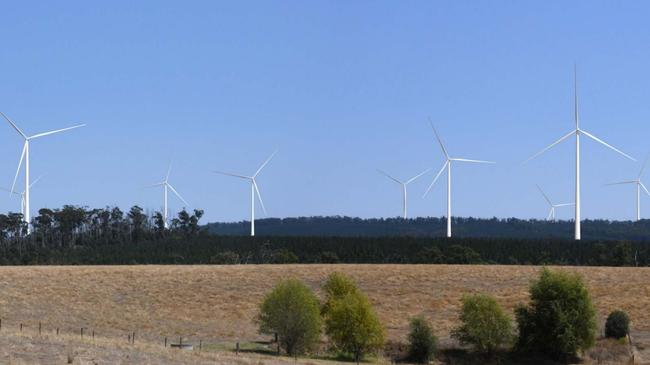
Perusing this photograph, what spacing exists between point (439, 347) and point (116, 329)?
23.5 m

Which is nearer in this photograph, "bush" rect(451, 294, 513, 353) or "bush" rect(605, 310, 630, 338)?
"bush" rect(451, 294, 513, 353)

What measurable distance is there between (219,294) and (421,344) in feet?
106

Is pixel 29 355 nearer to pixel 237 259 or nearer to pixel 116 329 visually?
pixel 116 329

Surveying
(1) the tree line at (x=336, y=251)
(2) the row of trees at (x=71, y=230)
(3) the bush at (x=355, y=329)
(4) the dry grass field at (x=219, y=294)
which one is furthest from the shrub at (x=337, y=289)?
(2) the row of trees at (x=71, y=230)

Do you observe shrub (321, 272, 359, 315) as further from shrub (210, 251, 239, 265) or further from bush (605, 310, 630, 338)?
shrub (210, 251, 239, 265)

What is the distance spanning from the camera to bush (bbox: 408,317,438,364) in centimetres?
6372

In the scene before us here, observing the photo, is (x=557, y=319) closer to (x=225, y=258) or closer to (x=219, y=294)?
(x=219, y=294)

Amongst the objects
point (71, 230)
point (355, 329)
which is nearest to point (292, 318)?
point (355, 329)

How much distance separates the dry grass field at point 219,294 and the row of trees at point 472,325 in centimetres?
516

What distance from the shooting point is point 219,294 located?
91.8 m

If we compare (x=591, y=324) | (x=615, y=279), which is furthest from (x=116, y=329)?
Result: (x=615, y=279)

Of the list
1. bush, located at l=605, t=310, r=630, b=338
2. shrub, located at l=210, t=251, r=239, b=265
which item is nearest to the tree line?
shrub, located at l=210, t=251, r=239, b=265

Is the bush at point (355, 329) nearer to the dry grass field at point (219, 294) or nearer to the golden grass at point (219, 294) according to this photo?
the dry grass field at point (219, 294)

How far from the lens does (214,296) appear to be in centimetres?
9088
